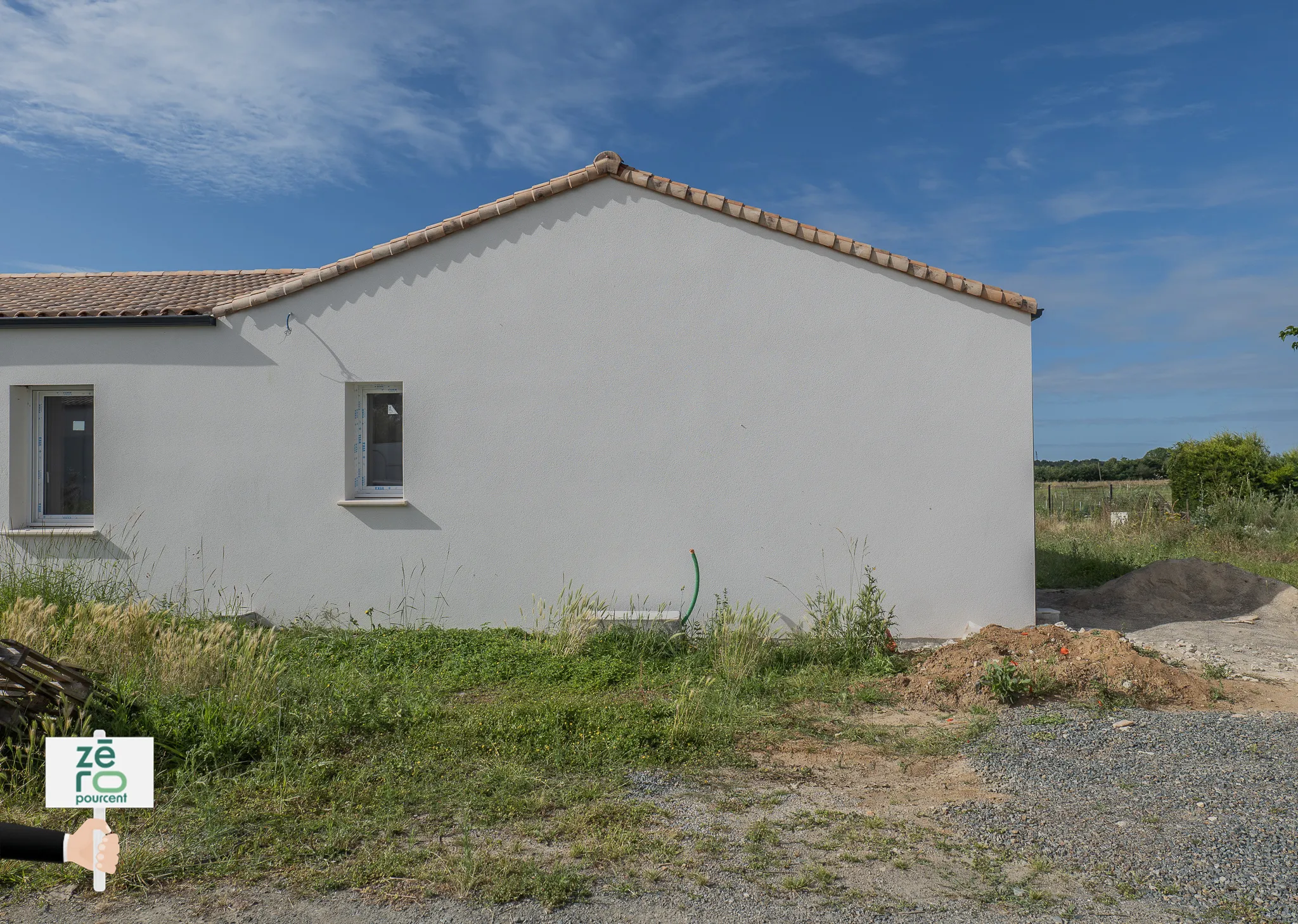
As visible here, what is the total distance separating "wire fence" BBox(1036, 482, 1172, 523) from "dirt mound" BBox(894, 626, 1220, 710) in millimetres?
11919

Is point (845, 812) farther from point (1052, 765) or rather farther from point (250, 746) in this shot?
point (250, 746)

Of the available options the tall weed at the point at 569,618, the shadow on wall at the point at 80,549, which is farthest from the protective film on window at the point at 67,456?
the tall weed at the point at 569,618

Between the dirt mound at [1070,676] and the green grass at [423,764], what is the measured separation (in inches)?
19.9

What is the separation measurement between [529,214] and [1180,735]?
7.60 meters

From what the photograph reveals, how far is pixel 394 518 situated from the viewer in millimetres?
9156

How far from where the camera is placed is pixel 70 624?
6902mm

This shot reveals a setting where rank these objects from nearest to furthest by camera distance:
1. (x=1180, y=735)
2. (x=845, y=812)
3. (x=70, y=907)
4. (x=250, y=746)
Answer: (x=70, y=907), (x=845, y=812), (x=250, y=746), (x=1180, y=735)

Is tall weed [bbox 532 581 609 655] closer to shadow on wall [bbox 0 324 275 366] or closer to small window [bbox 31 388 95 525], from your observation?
shadow on wall [bbox 0 324 275 366]

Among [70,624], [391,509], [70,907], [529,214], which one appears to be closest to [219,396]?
[391,509]

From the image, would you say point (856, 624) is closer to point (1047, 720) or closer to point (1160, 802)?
point (1047, 720)

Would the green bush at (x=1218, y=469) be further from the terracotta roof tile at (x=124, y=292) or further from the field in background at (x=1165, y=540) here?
the terracotta roof tile at (x=124, y=292)

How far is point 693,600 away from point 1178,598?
7.31 meters

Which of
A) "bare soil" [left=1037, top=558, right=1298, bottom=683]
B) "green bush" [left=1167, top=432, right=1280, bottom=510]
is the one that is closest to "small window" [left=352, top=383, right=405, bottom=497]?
"bare soil" [left=1037, top=558, right=1298, bottom=683]

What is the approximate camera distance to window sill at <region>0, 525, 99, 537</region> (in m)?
9.22
